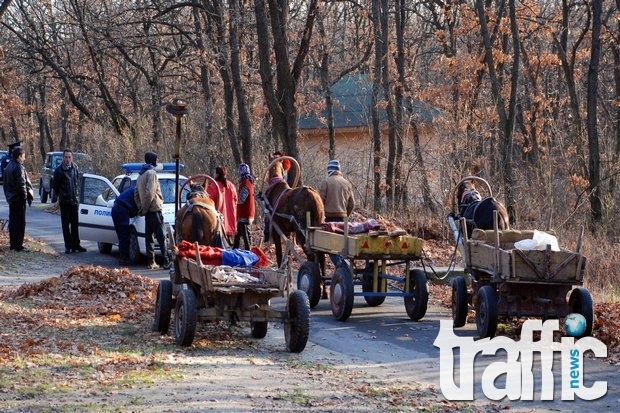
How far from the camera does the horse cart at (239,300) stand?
38.8 feet

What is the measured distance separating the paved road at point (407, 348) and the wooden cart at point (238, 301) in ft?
2.54

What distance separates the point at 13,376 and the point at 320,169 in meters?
20.5

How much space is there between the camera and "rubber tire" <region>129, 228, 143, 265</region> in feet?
70.4

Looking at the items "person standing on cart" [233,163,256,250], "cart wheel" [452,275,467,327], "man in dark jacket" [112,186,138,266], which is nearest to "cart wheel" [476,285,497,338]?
"cart wheel" [452,275,467,327]

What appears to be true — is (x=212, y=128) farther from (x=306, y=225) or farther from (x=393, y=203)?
(x=306, y=225)

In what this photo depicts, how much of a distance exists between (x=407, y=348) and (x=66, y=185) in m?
12.3

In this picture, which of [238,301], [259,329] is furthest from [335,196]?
[238,301]

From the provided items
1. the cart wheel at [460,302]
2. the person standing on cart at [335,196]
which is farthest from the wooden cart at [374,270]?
the person standing on cart at [335,196]

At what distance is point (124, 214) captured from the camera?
21281 millimetres

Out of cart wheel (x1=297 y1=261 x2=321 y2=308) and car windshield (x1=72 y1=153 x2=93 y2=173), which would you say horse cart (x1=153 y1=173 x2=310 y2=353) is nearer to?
cart wheel (x1=297 y1=261 x2=321 y2=308)

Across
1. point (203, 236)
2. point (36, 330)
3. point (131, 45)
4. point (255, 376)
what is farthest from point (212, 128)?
point (255, 376)

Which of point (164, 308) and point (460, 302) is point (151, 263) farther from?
point (460, 302)

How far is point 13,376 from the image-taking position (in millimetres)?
9789

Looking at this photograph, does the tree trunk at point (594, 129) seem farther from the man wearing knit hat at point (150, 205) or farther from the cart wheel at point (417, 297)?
the cart wheel at point (417, 297)
